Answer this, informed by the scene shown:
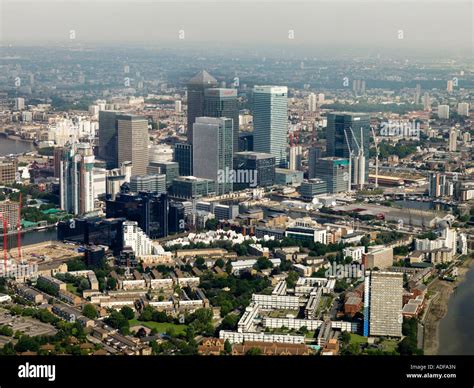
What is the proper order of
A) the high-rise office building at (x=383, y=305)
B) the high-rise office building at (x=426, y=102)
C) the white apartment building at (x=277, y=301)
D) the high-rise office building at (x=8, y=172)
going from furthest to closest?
the high-rise office building at (x=426, y=102) → the high-rise office building at (x=8, y=172) → the white apartment building at (x=277, y=301) → the high-rise office building at (x=383, y=305)

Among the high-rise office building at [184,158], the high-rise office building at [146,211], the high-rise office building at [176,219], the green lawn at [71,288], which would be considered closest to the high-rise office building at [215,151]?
the high-rise office building at [184,158]

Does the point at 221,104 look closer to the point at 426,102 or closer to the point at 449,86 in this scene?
the point at 449,86

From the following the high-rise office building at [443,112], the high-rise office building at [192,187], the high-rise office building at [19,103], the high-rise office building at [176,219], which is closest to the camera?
the high-rise office building at [176,219]

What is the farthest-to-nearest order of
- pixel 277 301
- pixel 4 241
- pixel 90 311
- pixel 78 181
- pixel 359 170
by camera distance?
1. pixel 359 170
2. pixel 78 181
3. pixel 4 241
4. pixel 277 301
5. pixel 90 311

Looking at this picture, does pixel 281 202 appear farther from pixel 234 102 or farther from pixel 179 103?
pixel 179 103

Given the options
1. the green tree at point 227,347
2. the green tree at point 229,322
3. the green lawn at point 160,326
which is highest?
→ the green tree at point 227,347

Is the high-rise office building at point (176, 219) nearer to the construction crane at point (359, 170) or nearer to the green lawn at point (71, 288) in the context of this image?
the green lawn at point (71, 288)
